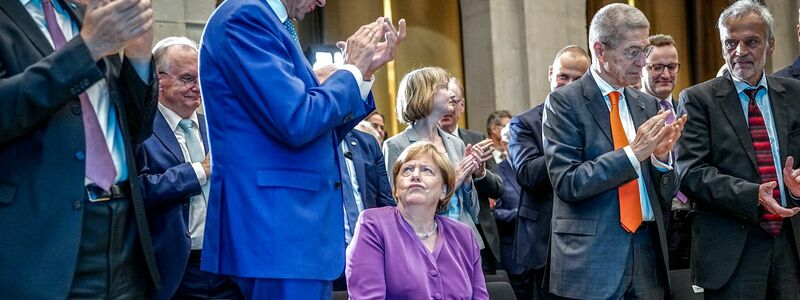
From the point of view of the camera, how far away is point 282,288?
2445 mm

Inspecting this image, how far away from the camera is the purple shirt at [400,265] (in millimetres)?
3650

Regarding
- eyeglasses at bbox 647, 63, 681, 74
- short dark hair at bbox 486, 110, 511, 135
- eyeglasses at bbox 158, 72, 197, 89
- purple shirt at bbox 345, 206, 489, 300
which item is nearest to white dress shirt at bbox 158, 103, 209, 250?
eyeglasses at bbox 158, 72, 197, 89

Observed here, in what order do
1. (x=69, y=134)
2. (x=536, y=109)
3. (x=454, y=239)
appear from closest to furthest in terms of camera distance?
(x=69, y=134) → (x=454, y=239) → (x=536, y=109)

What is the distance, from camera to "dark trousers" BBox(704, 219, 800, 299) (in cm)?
395

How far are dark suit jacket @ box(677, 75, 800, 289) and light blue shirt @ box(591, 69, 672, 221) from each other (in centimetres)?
30

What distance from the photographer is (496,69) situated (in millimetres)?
9031

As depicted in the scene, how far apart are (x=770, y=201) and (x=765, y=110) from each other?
0.48 meters

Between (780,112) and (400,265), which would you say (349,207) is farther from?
(780,112)

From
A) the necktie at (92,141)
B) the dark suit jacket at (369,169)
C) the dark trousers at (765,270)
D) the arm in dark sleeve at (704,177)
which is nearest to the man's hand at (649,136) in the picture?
the arm in dark sleeve at (704,177)

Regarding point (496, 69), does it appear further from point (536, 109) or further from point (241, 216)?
point (241, 216)

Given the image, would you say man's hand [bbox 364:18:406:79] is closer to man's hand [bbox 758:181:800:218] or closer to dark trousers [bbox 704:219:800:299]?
man's hand [bbox 758:181:800:218]

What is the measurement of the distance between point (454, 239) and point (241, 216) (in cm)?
161

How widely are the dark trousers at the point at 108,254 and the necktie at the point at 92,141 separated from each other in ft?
0.23

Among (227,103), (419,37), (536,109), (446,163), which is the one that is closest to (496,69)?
(419,37)
